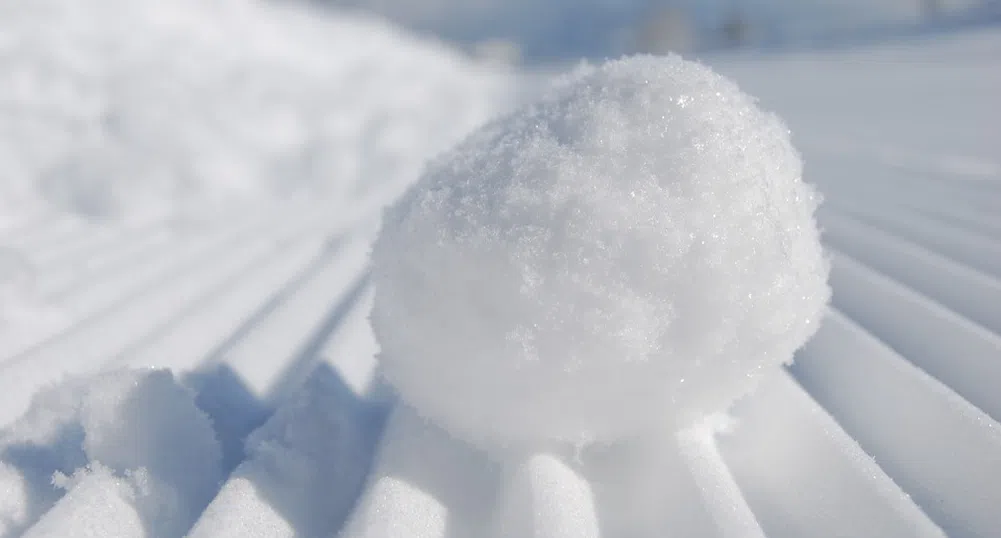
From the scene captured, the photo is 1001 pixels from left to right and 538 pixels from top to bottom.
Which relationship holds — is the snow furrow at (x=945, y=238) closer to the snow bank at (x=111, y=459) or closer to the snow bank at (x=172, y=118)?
the snow bank at (x=111, y=459)

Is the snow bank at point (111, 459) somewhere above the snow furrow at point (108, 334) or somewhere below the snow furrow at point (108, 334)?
above

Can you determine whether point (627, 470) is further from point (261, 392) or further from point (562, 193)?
point (261, 392)

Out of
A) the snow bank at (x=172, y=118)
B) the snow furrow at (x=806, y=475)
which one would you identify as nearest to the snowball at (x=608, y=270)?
the snow furrow at (x=806, y=475)

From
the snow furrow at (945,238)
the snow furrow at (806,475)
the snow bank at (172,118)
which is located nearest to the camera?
the snow furrow at (806,475)

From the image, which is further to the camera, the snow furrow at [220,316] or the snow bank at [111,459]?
the snow furrow at [220,316]

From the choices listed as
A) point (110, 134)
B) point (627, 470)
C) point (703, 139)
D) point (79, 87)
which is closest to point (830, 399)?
point (627, 470)

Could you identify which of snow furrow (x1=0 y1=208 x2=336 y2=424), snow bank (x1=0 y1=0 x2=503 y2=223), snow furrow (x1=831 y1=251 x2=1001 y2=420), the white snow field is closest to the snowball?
the white snow field
